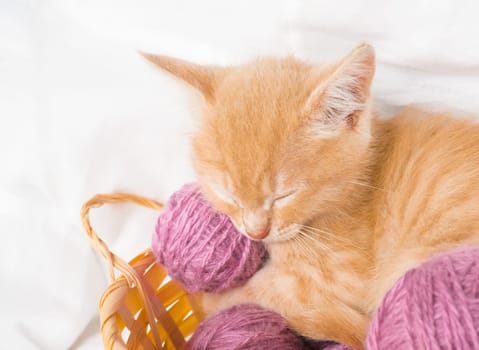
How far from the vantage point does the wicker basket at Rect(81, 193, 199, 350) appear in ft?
3.46

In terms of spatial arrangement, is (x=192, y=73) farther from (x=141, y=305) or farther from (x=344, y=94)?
(x=141, y=305)

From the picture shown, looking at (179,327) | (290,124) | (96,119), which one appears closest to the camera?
(290,124)

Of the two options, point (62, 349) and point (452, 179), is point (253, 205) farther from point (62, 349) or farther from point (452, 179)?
point (62, 349)

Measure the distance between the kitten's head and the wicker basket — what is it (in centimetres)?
23

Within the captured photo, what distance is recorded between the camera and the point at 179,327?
1.32m

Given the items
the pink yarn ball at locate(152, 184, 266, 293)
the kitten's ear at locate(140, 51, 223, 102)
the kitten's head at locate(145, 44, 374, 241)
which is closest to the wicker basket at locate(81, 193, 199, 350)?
the pink yarn ball at locate(152, 184, 266, 293)

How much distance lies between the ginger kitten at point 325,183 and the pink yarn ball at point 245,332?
0.05m

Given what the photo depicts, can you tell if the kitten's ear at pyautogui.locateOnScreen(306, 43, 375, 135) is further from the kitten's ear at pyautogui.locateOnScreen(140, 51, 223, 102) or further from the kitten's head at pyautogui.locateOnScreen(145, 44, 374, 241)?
the kitten's ear at pyautogui.locateOnScreen(140, 51, 223, 102)

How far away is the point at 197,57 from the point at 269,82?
1.35ft

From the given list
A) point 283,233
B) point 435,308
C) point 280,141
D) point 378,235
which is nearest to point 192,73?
point 280,141

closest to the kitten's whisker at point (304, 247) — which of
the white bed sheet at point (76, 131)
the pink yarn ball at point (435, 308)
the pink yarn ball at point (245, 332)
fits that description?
the pink yarn ball at point (245, 332)

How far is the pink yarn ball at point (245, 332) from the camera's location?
1013 millimetres

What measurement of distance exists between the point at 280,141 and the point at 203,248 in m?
0.27

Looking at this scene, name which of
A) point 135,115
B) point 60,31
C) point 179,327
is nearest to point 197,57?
point 135,115
